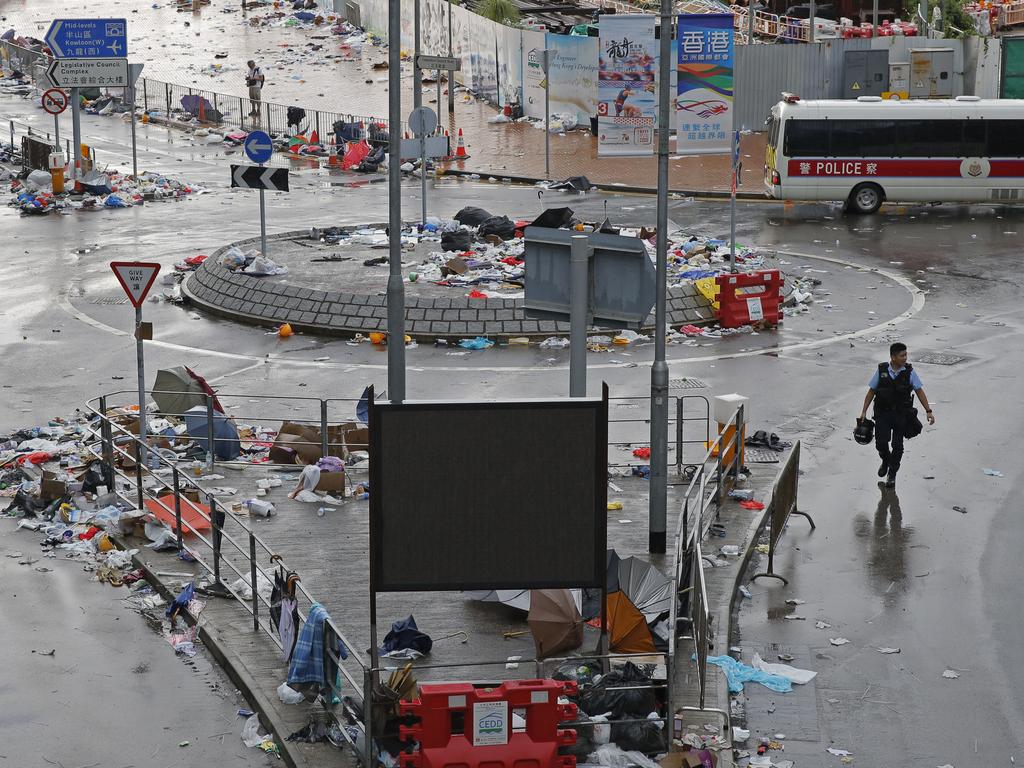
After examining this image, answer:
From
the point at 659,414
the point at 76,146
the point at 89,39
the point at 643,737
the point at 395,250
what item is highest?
the point at 89,39

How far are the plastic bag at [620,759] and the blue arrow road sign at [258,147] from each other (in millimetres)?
16137

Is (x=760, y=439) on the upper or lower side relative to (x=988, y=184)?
lower

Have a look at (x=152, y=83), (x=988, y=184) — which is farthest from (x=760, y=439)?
(x=152, y=83)

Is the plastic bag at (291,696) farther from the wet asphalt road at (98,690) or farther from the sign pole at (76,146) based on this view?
the sign pole at (76,146)

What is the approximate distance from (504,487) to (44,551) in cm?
588

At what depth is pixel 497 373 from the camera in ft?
63.1

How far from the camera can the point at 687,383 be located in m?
18.7

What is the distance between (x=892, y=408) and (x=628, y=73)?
1990 cm

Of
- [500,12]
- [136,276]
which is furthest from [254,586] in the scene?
[500,12]

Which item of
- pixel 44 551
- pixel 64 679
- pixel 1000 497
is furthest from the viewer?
pixel 1000 497

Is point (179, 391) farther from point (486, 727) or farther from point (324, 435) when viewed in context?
point (486, 727)

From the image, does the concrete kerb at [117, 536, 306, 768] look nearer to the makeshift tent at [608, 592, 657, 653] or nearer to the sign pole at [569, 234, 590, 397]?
the makeshift tent at [608, 592, 657, 653]

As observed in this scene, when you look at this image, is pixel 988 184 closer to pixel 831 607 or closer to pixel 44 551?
pixel 831 607

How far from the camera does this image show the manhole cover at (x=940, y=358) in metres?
19.6
